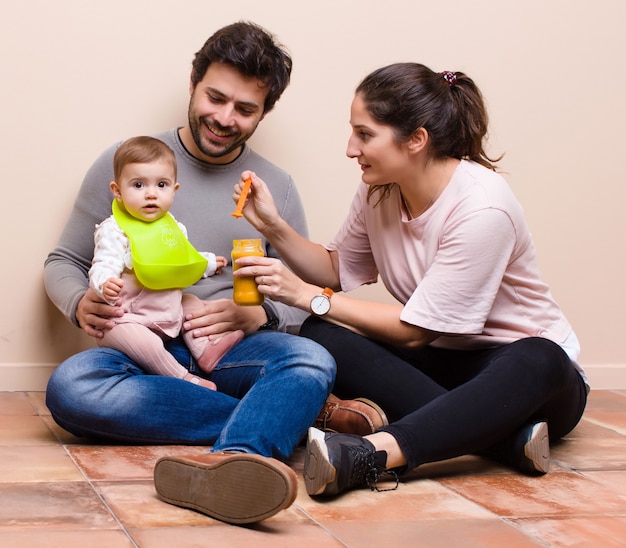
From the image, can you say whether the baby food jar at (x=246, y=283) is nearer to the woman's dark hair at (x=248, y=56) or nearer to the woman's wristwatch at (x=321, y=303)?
the woman's wristwatch at (x=321, y=303)

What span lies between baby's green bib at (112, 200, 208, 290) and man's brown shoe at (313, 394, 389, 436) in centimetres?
48

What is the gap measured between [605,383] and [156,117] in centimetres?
192

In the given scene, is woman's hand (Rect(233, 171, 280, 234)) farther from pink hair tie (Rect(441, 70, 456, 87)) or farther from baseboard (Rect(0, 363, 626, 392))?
baseboard (Rect(0, 363, 626, 392))

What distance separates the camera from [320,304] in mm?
2275

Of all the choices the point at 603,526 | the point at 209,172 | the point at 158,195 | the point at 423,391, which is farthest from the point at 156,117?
the point at 603,526

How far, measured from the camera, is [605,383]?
11.2ft

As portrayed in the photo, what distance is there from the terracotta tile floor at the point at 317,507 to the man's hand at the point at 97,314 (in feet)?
0.94

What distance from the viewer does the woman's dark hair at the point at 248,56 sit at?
2.46 m

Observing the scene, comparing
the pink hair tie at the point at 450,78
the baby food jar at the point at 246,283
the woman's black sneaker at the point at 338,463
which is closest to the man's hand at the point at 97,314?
the baby food jar at the point at 246,283

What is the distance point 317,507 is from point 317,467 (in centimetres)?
8

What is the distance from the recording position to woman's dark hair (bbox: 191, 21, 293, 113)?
2465 mm

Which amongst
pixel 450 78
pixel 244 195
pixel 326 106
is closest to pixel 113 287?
pixel 244 195

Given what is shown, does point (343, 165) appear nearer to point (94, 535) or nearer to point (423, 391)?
point (423, 391)

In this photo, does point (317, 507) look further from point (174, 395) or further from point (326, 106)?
point (326, 106)
